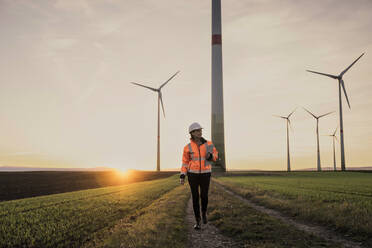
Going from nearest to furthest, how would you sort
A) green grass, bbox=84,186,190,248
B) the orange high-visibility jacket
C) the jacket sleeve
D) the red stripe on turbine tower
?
green grass, bbox=84,186,190,248 → the orange high-visibility jacket → the jacket sleeve → the red stripe on turbine tower

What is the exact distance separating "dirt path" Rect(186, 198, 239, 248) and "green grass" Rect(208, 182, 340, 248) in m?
0.31

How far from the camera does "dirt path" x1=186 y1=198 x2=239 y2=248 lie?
31.0 feet

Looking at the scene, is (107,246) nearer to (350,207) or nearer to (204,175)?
(204,175)

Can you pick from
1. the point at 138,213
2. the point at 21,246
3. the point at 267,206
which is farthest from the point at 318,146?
the point at 21,246

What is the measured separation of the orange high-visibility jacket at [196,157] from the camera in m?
11.2

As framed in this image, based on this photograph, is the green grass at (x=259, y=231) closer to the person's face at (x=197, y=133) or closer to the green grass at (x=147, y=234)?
the green grass at (x=147, y=234)

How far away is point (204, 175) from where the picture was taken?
1141 cm

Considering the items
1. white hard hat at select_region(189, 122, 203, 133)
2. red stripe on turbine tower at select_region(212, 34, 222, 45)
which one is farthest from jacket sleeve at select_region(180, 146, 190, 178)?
red stripe on turbine tower at select_region(212, 34, 222, 45)

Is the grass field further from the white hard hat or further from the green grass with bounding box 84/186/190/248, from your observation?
the white hard hat

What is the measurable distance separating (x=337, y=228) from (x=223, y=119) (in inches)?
2496

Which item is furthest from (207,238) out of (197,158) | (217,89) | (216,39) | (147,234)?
(216,39)

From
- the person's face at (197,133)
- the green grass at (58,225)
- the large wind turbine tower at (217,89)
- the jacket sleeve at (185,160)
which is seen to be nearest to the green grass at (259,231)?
the jacket sleeve at (185,160)

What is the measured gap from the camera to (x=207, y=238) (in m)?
10.2

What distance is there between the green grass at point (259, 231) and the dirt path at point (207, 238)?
1.03 ft
